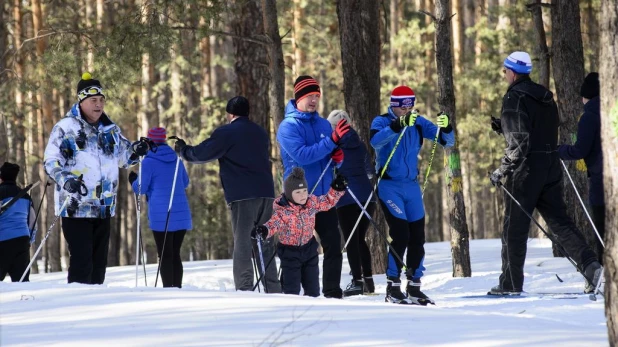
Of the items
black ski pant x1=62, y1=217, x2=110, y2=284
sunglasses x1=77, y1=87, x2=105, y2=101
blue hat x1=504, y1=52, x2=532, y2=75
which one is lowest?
black ski pant x1=62, y1=217, x2=110, y2=284

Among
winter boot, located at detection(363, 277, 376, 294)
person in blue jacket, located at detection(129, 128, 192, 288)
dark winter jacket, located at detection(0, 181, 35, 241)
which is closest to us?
person in blue jacket, located at detection(129, 128, 192, 288)

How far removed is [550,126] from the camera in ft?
29.2

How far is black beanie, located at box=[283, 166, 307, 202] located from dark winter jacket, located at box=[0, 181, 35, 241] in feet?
13.5

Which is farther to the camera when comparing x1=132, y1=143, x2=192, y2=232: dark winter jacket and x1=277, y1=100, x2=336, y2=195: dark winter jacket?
x1=132, y1=143, x2=192, y2=232: dark winter jacket

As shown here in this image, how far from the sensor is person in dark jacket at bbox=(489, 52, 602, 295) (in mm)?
8781

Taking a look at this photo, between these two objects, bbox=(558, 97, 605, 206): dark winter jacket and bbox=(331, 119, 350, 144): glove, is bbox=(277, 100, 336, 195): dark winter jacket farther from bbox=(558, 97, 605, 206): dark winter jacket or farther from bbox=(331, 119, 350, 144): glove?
bbox=(558, 97, 605, 206): dark winter jacket

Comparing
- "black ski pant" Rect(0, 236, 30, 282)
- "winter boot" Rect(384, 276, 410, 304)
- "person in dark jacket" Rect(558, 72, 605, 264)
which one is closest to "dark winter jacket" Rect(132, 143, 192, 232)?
"black ski pant" Rect(0, 236, 30, 282)

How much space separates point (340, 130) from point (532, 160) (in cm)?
176

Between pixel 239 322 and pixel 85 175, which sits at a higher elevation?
pixel 85 175

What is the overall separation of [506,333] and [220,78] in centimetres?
3665

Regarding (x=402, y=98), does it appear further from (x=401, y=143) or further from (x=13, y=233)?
(x=13, y=233)

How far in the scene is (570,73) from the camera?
1324 centimetres

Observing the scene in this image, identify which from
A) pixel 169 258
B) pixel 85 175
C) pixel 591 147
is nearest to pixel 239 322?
pixel 85 175

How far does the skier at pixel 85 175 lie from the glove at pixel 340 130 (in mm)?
1749
